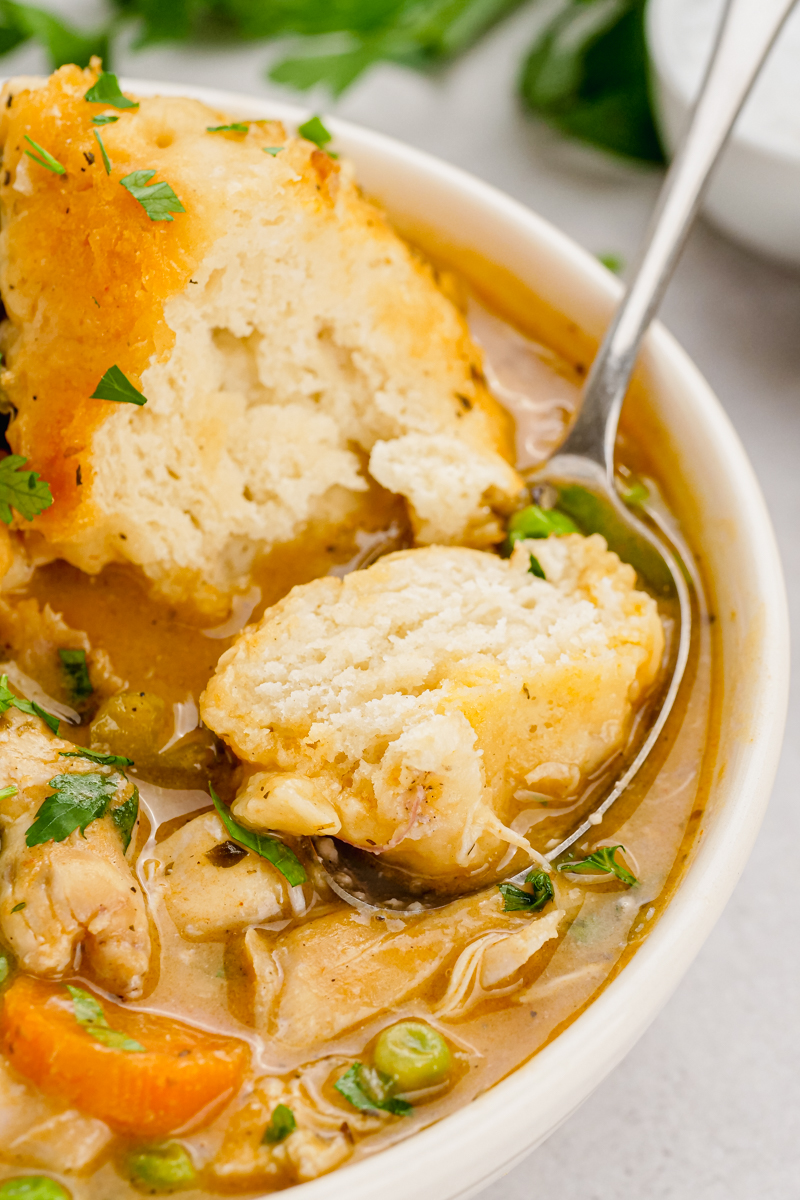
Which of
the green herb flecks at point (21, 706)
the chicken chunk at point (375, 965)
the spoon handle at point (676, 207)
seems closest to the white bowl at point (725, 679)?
the spoon handle at point (676, 207)

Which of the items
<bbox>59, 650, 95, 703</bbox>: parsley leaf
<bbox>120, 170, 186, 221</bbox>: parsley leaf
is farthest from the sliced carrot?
<bbox>120, 170, 186, 221</bbox>: parsley leaf

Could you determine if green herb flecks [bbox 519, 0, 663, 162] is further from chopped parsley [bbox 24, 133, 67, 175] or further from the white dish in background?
chopped parsley [bbox 24, 133, 67, 175]

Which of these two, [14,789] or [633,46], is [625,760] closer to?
[14,789]

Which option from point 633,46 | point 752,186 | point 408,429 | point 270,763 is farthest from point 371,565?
point 633,46

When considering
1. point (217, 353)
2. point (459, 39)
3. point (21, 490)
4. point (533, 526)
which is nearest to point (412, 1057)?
point (533, 526)

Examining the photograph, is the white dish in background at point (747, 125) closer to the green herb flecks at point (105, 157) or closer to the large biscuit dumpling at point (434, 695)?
the large biscuit dumpling at point (434, 695)

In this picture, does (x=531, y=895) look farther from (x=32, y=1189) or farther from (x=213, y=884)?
(x=32, y=1189)
